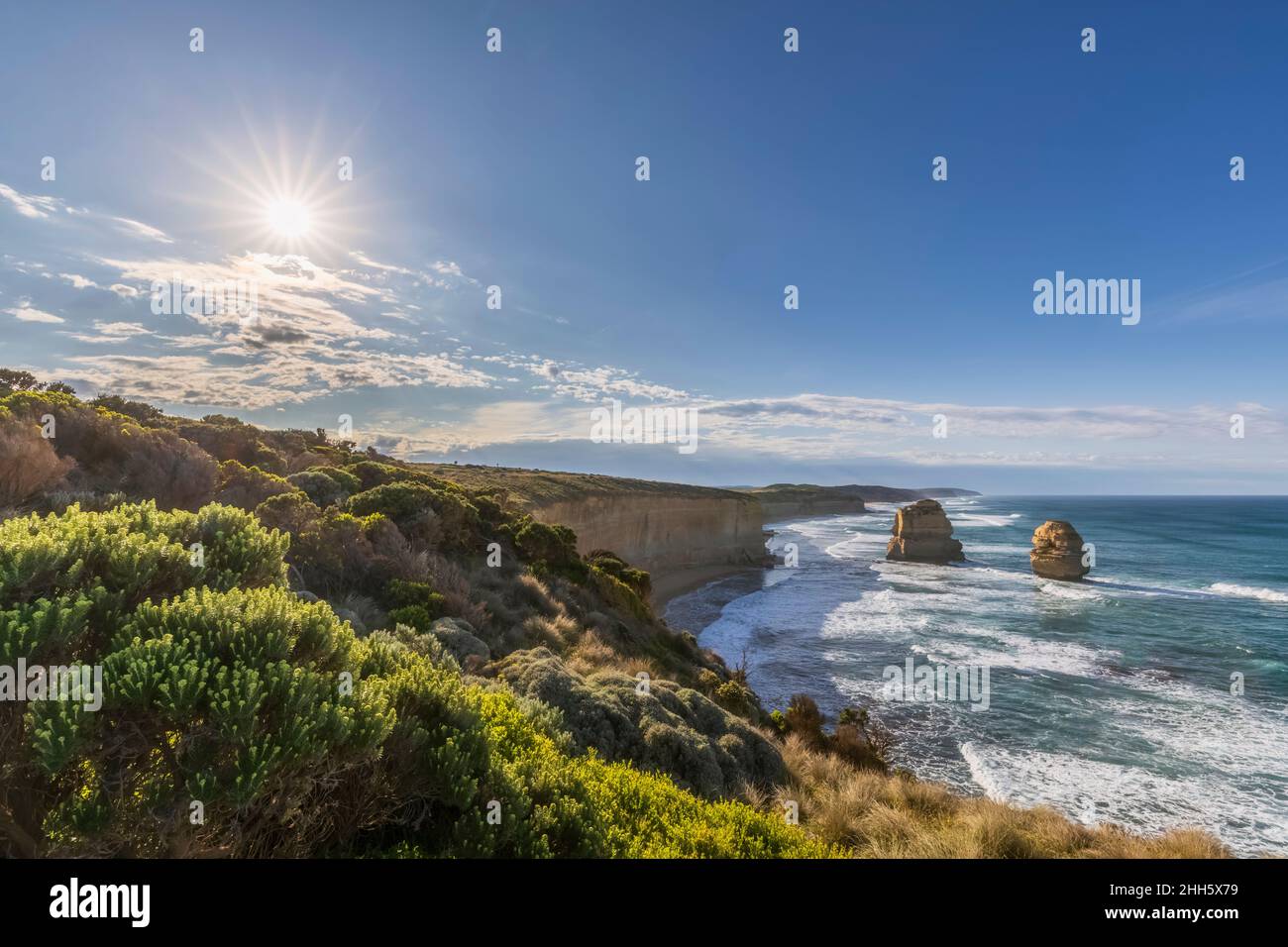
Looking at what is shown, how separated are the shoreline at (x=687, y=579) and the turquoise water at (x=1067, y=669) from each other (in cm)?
171

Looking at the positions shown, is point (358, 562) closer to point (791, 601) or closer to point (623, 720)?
point (623, 720)

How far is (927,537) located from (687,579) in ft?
84.5

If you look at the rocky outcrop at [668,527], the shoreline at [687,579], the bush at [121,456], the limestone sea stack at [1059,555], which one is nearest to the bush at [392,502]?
the bush at [121,456]

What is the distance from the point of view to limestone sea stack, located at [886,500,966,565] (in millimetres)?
53875

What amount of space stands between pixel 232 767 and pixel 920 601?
3928 cm

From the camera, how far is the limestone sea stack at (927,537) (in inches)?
2121

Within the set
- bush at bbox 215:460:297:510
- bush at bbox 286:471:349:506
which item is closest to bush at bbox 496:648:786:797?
bush at bbox 215:460:297:510

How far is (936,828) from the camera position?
25.8 feet

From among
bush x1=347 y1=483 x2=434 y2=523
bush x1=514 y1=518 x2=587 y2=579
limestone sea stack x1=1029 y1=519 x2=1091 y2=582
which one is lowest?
limestone sea stack x1=1029 y1=519 x2=1091 y2=582

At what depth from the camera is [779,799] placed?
814 cm

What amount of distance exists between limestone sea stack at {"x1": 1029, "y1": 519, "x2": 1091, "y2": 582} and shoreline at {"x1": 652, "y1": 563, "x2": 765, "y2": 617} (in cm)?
2216

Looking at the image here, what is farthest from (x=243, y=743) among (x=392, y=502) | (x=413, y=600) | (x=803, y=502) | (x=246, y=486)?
(x=803, y=502)

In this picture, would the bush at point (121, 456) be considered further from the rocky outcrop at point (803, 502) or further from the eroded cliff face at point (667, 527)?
the rocky outcrop at point (803, 502)

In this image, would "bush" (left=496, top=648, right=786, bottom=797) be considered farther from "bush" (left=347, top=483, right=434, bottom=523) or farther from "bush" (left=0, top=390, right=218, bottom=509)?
"bush" (left=0, top=390, right=218, bottom=509)
